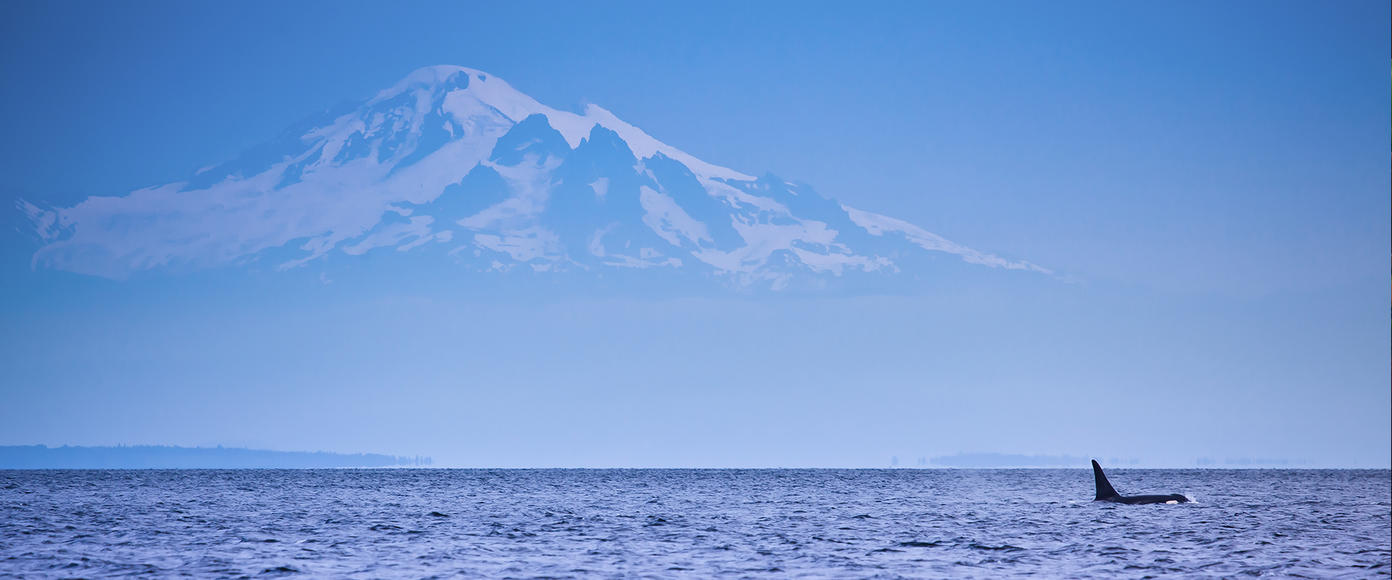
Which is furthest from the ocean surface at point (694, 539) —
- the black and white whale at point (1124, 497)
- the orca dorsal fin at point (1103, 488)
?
the orca dorsal fin at point (1103, 488)

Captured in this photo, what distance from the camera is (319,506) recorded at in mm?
78250

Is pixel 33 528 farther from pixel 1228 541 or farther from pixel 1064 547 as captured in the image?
pixel 1228 541

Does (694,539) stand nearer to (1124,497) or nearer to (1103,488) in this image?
(1124,497)

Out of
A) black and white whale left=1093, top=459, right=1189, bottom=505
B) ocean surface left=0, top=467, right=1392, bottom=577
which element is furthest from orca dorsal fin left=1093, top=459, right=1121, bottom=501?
ocean surface left=0, top=467, right=1392, bottom=577

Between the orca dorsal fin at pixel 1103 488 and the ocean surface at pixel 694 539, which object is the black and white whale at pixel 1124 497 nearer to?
the orca dorsal fin at pixel 1103 488

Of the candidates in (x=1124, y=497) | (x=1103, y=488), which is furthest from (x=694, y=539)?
(x=1103, y=488)

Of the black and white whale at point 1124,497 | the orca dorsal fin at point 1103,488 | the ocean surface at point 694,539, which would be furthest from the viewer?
the orca dorsal fin at point 1103,488

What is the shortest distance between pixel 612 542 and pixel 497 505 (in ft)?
113

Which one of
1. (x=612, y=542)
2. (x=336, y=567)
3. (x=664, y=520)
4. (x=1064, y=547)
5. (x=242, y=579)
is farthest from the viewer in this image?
(x=664, y=520)

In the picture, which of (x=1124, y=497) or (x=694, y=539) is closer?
(x=694, y=539)

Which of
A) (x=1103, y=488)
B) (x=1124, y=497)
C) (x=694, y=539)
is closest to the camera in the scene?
(x=694, y=539)

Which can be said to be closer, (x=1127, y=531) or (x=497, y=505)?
(x=1127, y=531)

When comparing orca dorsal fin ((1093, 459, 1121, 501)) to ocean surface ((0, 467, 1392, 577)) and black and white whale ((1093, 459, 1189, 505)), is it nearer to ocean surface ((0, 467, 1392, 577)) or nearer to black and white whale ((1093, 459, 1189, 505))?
black and white whale ((1093, 459, 1189, 505))

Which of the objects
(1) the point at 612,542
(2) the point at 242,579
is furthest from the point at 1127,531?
(2) the point at 242,579
